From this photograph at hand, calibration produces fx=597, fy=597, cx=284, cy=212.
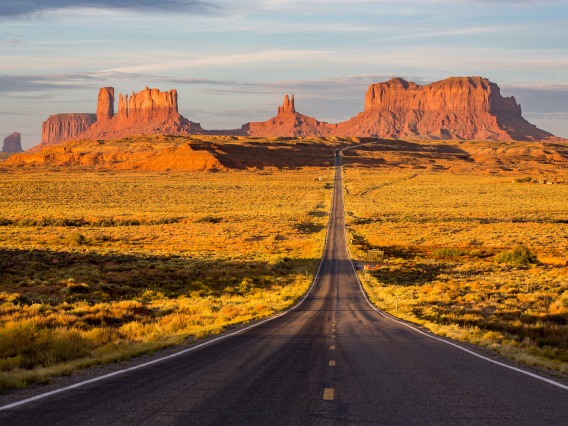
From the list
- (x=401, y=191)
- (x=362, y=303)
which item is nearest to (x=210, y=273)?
(x=362, y=303)

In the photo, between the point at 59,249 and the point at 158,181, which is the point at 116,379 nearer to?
the point at 59,249

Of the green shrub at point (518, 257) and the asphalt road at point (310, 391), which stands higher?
the asphalt road at point (310, 391)

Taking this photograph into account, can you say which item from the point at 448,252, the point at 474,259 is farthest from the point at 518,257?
the point at 448,252

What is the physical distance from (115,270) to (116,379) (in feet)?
109

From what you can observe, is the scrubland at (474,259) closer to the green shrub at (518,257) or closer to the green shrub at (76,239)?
the green shrub at (518,257)

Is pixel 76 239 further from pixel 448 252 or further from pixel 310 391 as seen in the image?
pixel 310 391

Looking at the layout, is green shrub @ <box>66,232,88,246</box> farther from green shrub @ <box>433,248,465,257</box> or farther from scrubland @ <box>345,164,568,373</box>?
green shrub @ <box>433,248,465,257</box>

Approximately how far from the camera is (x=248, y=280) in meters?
44.0

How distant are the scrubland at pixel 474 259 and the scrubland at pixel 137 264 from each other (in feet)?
25.0

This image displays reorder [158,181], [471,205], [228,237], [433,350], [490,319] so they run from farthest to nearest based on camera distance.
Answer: [158,181], [471,205], [228,237], [490,319], [433,350]

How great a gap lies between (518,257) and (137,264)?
33.2 m

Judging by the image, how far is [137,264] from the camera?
4656 cm

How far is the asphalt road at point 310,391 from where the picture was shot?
834 cm

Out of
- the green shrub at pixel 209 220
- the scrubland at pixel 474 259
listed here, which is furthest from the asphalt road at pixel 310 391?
the green shrub at pixel 209 220
